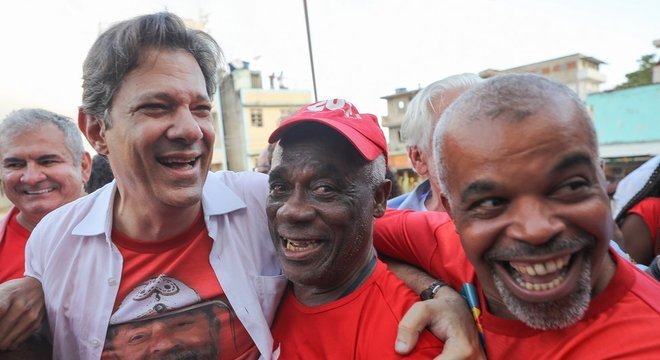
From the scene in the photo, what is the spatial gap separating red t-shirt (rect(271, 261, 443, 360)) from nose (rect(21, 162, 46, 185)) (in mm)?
2139

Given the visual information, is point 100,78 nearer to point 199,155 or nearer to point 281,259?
point 199,155

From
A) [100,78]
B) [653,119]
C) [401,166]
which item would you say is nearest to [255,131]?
[401,166]

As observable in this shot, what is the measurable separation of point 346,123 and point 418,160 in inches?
55.5

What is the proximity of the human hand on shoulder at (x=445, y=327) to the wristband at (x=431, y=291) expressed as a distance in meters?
0.09

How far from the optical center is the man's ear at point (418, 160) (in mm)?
2969

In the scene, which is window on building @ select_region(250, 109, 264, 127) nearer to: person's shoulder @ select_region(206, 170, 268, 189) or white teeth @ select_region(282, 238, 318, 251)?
person's shoulder @ select_region(206, 170, 268, 189)

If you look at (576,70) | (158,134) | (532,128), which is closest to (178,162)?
(158,134)

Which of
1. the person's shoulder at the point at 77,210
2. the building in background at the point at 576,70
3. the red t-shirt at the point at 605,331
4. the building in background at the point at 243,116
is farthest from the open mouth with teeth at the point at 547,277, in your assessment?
the building in background at the point at 243,116

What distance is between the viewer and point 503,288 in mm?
1327

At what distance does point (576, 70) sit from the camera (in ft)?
99.3

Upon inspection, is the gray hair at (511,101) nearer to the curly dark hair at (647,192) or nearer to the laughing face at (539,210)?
the laughing face at (539,210)

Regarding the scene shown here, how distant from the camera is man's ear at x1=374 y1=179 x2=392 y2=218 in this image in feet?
6.04

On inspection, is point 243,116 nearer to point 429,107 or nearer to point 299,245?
point 429,107

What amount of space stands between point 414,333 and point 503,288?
12.3 inches
